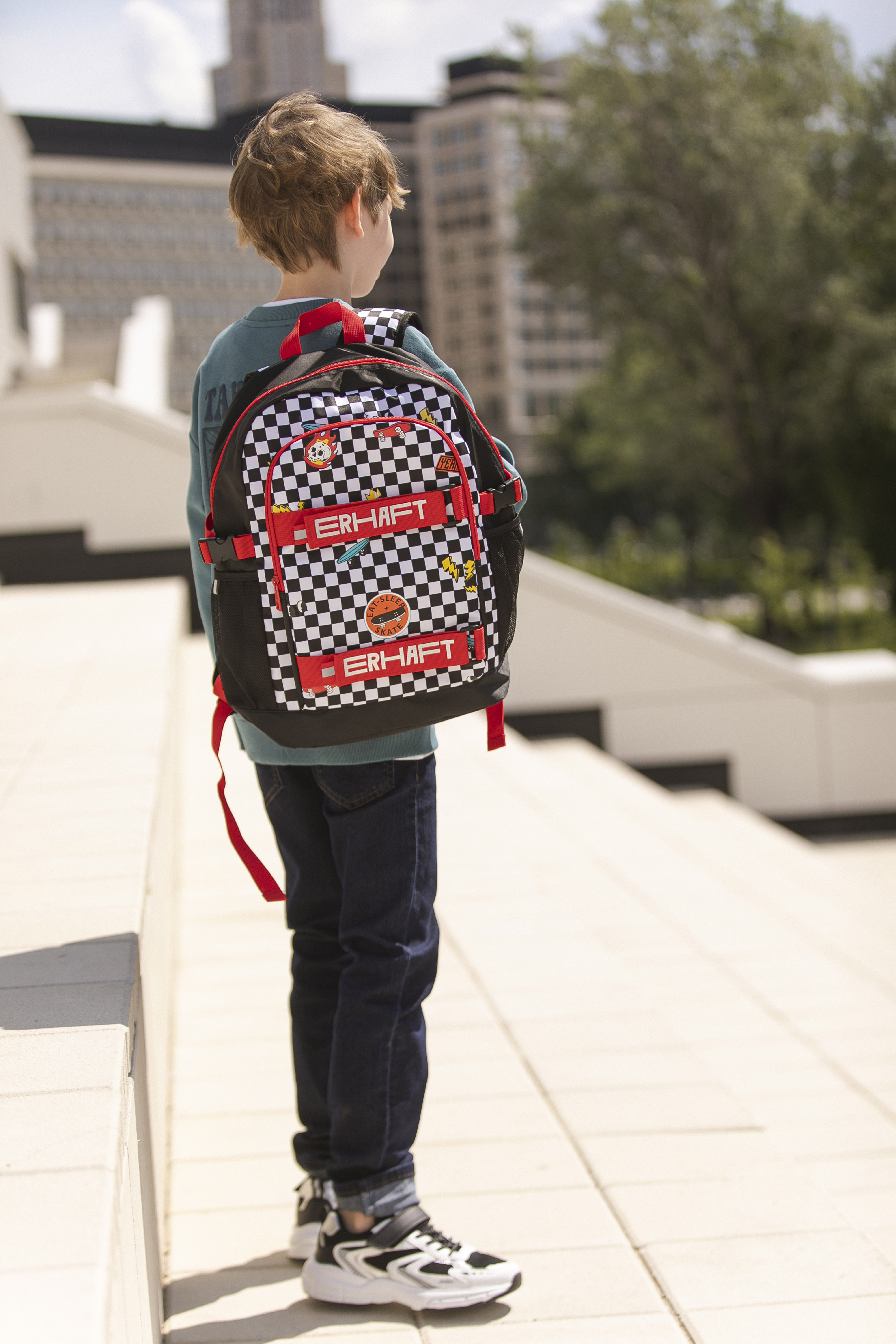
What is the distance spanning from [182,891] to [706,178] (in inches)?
899

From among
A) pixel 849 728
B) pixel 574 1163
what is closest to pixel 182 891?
pixel 574 1163

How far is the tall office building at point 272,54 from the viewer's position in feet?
242

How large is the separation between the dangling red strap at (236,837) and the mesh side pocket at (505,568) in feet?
1.33

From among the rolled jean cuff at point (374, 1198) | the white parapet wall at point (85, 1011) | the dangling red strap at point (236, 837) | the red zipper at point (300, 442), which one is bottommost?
the rolled jean cuff at point (374, 1198)

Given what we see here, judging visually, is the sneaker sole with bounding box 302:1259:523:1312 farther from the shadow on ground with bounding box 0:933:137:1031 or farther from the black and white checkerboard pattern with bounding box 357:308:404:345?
the black and white checkerboard pattern with bounding box 357:308:404:345

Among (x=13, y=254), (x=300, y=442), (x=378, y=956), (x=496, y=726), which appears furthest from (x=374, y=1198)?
(x=13, y=254)

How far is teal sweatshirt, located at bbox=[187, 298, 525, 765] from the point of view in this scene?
5.74 feet

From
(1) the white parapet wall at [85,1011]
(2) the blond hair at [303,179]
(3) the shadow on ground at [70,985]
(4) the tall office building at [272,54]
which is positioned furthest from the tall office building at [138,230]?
(3) the shadow on ground at [70,985]

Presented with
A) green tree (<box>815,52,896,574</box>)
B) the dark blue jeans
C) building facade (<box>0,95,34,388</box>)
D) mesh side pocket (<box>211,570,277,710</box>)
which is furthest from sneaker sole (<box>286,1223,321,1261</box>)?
green tree (<box>815,52,896,574</box>)

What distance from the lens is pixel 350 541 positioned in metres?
1.64

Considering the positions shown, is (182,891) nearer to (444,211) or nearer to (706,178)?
(706,178)

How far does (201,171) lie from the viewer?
11369 cm

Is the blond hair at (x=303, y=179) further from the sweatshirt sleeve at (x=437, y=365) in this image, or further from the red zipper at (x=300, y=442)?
the red zipper at (x=300, y=442)

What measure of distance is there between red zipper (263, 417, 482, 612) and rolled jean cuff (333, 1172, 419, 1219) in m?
0.85
